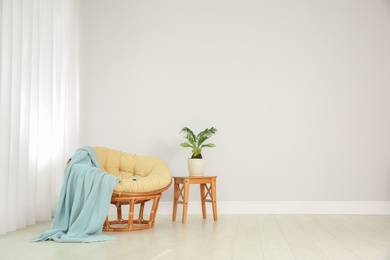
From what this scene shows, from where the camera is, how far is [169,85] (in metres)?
6.64

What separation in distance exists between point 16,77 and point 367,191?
3.88 m

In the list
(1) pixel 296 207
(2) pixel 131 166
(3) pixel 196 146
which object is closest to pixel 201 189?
(3) pixel 196 146

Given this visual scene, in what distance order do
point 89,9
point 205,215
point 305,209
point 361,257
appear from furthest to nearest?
point 89,9
point 305,209
point 205,215
point 361,257

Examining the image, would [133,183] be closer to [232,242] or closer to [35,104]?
[232,242]

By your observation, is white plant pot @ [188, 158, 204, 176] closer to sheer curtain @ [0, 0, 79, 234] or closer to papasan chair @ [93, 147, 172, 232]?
papasan chair @ [93, 147, 172, 232]

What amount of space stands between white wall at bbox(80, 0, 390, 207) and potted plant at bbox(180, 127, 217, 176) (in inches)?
17.6

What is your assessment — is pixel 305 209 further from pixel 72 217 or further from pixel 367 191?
pixel 72 217

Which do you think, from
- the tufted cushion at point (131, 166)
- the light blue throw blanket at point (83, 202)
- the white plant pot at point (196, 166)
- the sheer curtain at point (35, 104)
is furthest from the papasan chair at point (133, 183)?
the sheer curtain at point (35, 104)

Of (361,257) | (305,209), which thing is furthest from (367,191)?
(361,257)

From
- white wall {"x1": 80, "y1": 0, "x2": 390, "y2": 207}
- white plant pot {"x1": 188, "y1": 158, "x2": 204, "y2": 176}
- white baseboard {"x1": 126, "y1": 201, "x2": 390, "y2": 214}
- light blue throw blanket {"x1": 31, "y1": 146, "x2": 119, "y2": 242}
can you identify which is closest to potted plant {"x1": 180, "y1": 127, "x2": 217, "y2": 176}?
white plant pot {"x1": 188, "y1": 158, "x2": 204, "y2": 176}

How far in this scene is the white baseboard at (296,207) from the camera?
6.31m

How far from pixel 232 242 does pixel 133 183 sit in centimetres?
117

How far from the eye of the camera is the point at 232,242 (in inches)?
164

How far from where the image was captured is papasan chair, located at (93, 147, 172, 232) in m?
4.93
